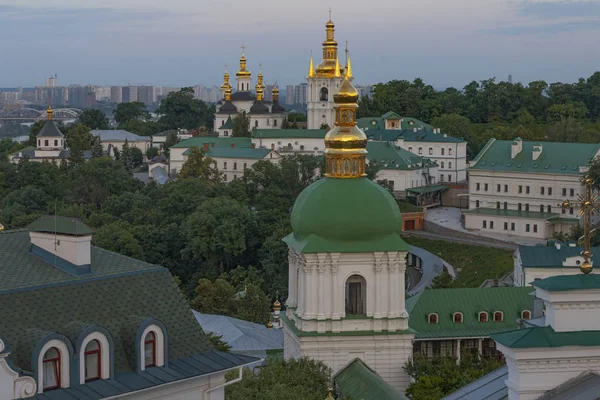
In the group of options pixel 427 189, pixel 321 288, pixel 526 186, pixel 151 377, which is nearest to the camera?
pixel 151 377

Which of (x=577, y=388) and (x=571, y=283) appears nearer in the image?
(x=577, y=388)

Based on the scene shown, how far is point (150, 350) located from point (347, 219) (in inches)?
477

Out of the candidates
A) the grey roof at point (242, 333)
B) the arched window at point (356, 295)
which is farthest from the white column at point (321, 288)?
the grey roof at point (242, 333)

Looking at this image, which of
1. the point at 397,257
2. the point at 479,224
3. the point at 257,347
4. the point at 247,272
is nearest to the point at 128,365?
the point at 397,257

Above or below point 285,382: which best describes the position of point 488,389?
above

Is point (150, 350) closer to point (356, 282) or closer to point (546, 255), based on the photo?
point (356, 282)

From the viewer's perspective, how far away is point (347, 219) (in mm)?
30578

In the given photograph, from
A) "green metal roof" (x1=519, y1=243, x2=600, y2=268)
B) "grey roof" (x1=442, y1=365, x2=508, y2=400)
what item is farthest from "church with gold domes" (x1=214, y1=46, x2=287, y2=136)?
"grey roof" (x1=442, y1=365, x2=508, y2=400)

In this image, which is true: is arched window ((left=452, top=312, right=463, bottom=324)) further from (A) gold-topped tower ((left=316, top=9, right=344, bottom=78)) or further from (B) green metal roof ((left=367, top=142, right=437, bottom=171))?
(A) gold-topped tower ((left=316, top=9, right=344, bottom=78))

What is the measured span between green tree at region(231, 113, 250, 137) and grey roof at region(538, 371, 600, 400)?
302ft

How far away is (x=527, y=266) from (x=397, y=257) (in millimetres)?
16659

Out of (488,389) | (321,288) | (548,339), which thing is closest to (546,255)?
Result: (321,288)

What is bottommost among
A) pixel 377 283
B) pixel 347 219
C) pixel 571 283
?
pixel 377 283

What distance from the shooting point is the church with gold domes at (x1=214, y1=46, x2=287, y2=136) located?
113312 mm
